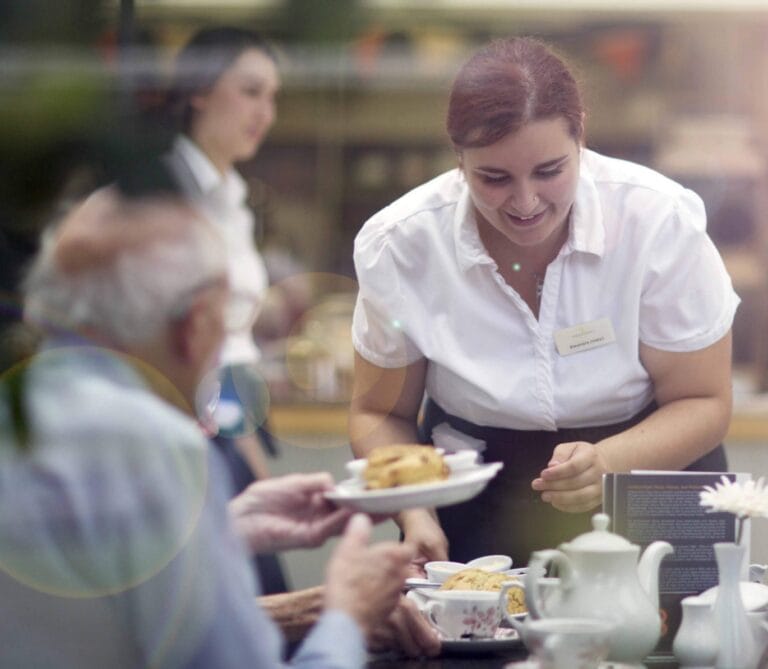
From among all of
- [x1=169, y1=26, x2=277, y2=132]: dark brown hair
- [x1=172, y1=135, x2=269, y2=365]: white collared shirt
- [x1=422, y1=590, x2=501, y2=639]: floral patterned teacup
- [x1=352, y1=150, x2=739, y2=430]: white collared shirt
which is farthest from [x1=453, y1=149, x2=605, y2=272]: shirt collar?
[x1=169, y1=26, x2=277, y2=132]: dark brown hair

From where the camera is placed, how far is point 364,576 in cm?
166

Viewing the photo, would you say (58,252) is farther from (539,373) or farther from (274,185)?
(274,185)

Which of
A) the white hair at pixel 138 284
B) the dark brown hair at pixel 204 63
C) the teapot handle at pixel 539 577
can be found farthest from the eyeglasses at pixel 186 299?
the dark brown hair at pixel 204 63

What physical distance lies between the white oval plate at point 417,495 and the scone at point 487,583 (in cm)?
32

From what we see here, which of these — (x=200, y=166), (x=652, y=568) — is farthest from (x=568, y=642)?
(x=200, y=166)

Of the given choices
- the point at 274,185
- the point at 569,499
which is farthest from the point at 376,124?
the point at 569,499

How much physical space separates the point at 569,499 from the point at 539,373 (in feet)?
1.13

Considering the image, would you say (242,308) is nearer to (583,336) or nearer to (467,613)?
A: (583,336)

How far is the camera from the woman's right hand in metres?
2.31

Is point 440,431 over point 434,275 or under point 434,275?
under

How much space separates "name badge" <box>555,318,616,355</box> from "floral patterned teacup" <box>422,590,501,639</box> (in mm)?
614

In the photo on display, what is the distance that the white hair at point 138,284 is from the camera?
1.50 m

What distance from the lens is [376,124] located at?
593 cm

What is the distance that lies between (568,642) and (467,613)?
35 centimetres
